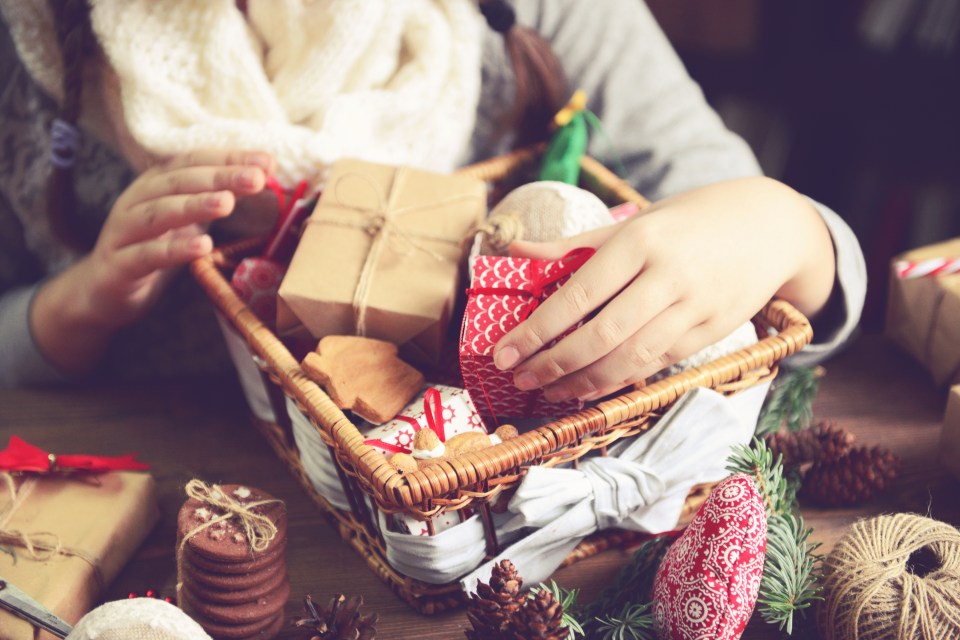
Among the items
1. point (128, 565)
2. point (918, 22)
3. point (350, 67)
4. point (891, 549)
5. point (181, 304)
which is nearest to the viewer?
point (891, 549)

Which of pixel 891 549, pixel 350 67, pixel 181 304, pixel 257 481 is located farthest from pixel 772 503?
pixel 181 304

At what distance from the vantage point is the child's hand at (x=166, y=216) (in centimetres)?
63

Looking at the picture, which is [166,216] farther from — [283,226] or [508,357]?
[508,357]

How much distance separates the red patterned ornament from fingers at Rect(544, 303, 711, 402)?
10cm

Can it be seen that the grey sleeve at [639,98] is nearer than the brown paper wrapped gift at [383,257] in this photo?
No

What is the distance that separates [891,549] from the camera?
480 mm

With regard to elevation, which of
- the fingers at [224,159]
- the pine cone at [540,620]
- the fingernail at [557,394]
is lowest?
the pine cone at [540,620]

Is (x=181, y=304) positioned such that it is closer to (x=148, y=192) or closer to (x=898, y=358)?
(x=148, y=192)

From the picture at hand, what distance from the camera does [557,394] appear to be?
1.78 ft

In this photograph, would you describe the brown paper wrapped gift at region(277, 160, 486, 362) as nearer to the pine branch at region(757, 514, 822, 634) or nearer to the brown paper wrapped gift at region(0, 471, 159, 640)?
the brown paper wrapped gift at region(0, 471, 159, 640)

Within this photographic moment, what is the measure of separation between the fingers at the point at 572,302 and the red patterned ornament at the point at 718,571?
147 mm

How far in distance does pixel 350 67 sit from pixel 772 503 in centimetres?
55

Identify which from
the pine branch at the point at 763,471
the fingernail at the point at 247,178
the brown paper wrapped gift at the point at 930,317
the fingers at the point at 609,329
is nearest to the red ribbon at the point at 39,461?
the fingernail at the point at 247,178

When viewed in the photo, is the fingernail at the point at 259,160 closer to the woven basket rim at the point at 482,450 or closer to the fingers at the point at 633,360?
the woven basket rim at the point at 482,450
